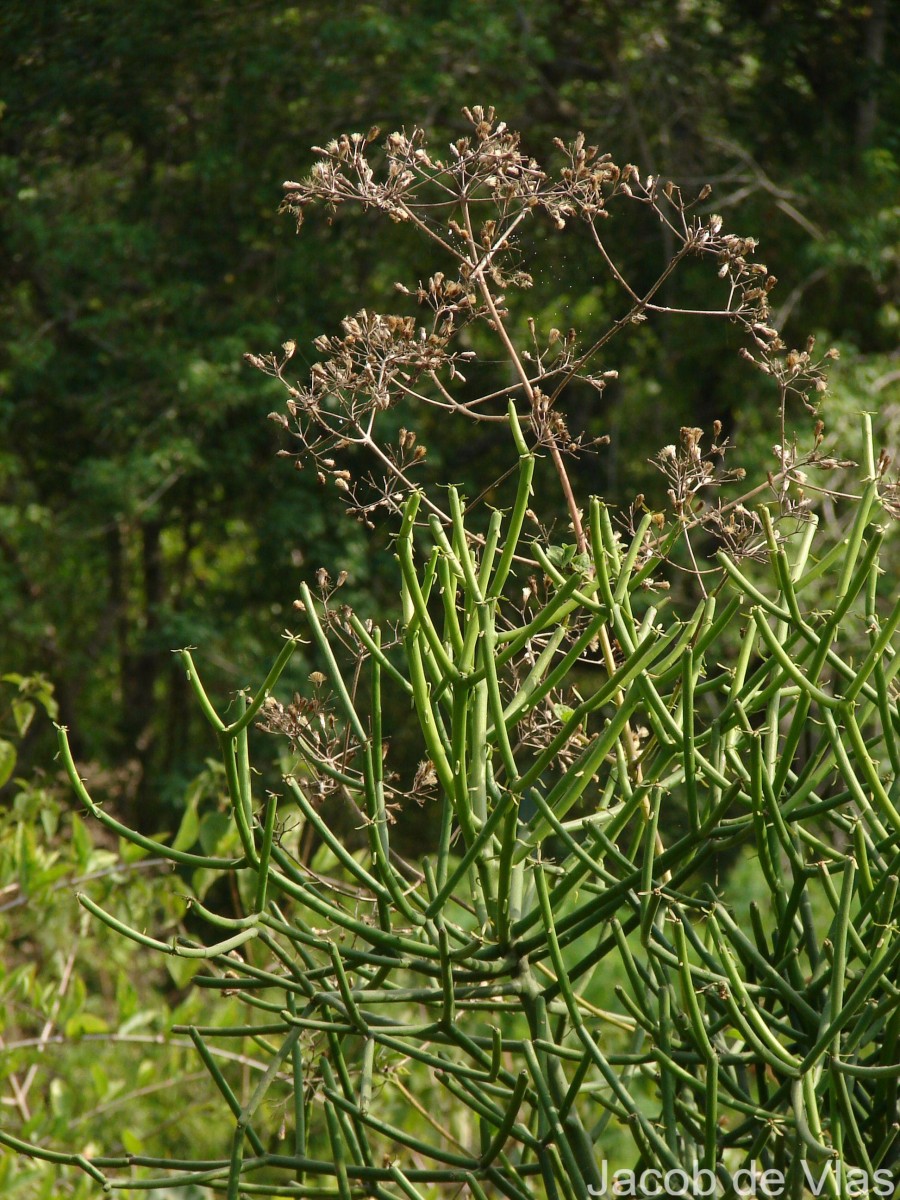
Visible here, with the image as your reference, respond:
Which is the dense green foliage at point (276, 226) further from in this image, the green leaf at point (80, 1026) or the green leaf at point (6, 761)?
the green leaf at point (80, 1026)

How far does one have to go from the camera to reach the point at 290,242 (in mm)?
3258

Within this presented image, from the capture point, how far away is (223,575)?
3.59m

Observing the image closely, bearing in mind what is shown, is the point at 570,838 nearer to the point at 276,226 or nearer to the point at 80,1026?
the point at 80,1026

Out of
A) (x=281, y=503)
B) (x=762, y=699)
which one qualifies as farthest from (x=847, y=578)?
(x=281, y=503)

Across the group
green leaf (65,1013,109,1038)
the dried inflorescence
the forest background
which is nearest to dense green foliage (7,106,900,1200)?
the dried inflorescence

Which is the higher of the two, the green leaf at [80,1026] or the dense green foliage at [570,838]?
the dense green foliage at [570,838]

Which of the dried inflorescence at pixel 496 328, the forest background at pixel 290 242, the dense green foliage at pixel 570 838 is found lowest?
the forest background at pixel 290 242

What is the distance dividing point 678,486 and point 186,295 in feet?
9.29

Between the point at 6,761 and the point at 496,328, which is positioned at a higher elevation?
the point at 496,328

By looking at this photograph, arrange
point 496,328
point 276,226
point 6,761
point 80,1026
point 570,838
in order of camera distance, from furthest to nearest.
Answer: point 276,226, point 6,761, point 80,1026, point 496,328, point 570,838

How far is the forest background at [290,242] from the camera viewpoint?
3104 mm

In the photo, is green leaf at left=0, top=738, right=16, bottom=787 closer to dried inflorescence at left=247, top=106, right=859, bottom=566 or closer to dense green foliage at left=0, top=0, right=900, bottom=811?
dried inflorescence at left=247, top=106, right=859, bottom=566

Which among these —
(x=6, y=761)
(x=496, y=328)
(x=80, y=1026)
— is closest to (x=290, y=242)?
(x=6, y=761)

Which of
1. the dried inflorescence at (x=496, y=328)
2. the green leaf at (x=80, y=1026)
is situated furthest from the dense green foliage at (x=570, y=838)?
the green leaf at (x=80, y=1026)
